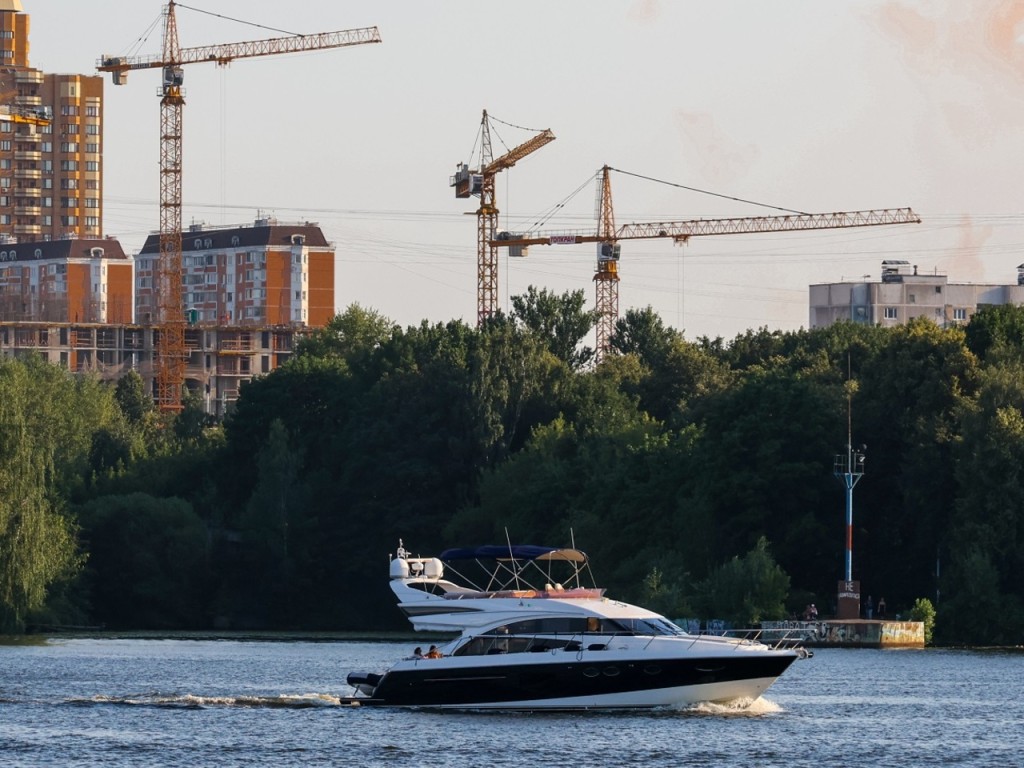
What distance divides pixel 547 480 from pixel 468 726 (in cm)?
6399

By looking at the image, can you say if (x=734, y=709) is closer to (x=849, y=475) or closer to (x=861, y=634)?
(x=861, y=634)

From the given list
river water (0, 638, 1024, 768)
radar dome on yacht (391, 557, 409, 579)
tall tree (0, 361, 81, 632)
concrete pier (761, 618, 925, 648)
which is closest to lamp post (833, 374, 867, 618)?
concrete pier (761, 618, 925, 648)

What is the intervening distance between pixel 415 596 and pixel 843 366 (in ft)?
212

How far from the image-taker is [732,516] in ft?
371

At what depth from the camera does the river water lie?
2235 inches

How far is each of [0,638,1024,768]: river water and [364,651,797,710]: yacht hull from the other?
21.4 inches

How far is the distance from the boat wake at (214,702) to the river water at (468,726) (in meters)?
0.08

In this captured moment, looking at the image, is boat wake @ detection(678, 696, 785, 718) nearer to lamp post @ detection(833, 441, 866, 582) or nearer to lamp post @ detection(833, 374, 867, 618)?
lamp post @ detection(833, 441, 866, 582)

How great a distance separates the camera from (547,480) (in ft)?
413

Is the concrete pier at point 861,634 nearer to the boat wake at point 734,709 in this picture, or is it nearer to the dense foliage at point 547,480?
the dense foliage at point 547,480

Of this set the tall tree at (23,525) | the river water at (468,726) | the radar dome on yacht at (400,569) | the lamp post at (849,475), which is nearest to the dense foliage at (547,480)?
the tall tree at (23,525)

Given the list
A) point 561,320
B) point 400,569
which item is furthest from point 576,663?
point 561,320

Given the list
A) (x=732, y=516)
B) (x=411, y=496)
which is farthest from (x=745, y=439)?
(x=411, y=496)

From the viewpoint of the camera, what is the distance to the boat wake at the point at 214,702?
6869cm
